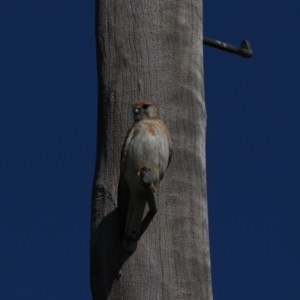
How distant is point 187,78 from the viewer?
3.52 metres

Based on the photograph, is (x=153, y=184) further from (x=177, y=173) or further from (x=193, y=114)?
(x=193, y=114)

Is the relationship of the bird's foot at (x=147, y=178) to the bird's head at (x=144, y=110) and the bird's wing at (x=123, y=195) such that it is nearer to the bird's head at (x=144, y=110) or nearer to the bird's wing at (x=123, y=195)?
the bird's wing at (x=123, y=195)

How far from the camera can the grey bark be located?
3.18 m

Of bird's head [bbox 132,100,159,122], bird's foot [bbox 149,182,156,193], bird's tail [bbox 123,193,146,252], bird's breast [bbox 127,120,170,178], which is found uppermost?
bird's head [bbox 132,100,159,122]

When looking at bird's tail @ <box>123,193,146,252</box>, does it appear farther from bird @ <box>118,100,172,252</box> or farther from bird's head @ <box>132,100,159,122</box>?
bird's head @ <box>132,100,159,122</box>

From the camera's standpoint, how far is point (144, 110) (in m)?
3.32

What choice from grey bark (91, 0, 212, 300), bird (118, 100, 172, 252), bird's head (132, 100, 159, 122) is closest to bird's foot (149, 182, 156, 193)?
bird (118, 100, 172, 252)

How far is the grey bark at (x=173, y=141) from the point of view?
10.4 ft

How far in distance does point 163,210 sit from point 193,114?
0.40 metres

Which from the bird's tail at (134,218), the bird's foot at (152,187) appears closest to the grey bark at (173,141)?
the bird's tail at (134,218)

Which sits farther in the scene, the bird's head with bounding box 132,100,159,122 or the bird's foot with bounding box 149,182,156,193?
the bird's head with bounding box 132,100,159,122

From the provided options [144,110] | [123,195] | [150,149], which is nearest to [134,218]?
[123,195]

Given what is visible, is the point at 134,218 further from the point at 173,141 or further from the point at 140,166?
the point at 173,141

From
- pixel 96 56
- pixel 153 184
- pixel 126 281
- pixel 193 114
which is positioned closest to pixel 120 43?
pixel 96 56
